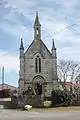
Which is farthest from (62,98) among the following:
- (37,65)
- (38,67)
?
(37,65)

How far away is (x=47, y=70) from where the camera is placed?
219ft

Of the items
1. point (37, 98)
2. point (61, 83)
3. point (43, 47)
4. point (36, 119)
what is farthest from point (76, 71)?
Answer: point (36, 119)

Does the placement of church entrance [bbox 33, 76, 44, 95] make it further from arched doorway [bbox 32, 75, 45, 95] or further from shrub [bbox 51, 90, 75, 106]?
shrub [bbox 51, 90, 75, 106]

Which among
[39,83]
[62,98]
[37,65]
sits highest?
[37,65]

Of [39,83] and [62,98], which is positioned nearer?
[62,98]

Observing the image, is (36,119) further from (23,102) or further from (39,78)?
(39,78)

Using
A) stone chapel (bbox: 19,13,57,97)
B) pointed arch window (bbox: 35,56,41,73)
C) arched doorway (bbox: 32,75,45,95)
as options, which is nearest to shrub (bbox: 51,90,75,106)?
stone chapel (bbox: 19,13,57,97)

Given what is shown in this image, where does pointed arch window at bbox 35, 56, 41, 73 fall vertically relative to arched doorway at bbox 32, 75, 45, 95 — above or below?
above

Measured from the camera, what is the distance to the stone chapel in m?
65.8

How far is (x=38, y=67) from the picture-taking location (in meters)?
66.7

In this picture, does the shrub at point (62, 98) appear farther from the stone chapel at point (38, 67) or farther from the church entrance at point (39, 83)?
the church entrance at point (39, 83)

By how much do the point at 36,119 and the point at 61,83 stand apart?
166 ft

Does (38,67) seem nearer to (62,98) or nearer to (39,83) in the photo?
(39,83)

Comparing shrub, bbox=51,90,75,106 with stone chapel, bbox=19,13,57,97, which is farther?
stone chapel, bbox=19,13,57,97
